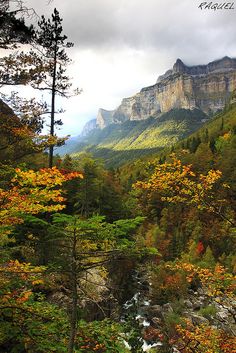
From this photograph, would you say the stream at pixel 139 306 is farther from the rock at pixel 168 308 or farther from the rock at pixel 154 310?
the rock at pixel 168 308

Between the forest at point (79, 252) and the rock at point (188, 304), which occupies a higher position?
the forest at point (79, 252)

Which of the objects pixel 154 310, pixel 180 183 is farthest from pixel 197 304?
pixel 180 183

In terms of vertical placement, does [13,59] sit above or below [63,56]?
below

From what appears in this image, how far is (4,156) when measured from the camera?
21.3 meters

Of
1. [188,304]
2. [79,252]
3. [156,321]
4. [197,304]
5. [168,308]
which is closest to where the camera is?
[79,252]

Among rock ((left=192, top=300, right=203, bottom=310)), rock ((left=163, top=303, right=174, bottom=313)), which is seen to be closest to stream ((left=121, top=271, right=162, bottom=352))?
rock ((left=163, top=303, right=174, bottom=313))

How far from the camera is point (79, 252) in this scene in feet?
21.4

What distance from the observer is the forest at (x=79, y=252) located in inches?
262

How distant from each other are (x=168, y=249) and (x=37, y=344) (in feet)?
143

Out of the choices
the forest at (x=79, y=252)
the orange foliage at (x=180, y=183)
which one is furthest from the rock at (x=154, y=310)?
the orange foliage at (x=180, y=183)

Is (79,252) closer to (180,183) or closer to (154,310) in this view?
(180,183)

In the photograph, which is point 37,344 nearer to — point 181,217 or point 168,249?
point 168,249

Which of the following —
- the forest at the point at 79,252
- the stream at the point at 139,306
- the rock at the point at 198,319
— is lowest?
the stream at the point at 139,306

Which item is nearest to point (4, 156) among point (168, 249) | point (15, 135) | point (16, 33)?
point (15, 135)
